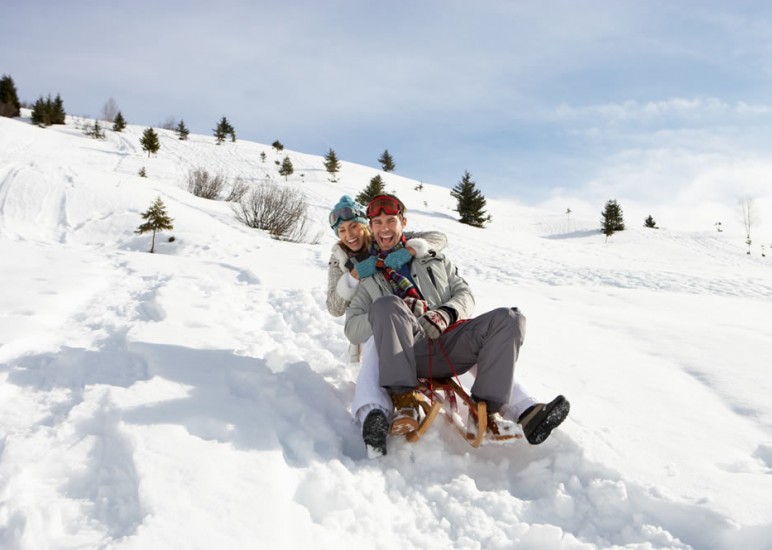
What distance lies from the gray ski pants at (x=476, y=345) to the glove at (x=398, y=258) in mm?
433

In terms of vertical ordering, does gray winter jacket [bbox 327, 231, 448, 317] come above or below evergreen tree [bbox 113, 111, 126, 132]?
below

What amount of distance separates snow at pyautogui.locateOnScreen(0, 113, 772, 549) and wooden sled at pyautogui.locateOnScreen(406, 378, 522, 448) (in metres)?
0.09

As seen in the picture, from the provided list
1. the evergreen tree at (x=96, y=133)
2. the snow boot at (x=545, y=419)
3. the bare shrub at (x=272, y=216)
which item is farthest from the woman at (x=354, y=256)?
the evergreen tree at (x=96, y=133)

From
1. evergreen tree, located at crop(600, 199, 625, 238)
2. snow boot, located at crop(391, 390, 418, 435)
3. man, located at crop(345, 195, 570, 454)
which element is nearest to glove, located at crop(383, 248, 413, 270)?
man, located at crop(345, 195, 570, 454)

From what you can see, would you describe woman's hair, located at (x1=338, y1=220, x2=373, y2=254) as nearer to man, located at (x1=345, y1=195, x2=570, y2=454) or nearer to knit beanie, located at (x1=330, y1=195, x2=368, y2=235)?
knit beanie, located at (x1=330, y1=195, x2=368, y2=235)

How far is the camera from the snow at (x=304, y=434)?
1551 mm

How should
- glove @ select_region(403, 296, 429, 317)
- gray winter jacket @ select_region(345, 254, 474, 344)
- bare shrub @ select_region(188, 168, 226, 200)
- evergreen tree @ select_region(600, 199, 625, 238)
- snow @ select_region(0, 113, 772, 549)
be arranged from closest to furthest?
snow @ select_region(0, 113, 772, 549) → glove @ select_region(403, 296, 429, 317) → gray winter jacket @ select_region(345, 254, 474, 344) → bare shrub @ select_region(188, 168, 226, 200) → evergreen tree @ select_region(600, 199, 625, 238)

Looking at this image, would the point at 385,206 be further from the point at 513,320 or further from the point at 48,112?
the point at 48,112

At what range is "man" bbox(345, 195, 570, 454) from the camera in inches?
84.2

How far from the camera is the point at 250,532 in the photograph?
1430 millimetres

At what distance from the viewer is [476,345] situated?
7.93 feet

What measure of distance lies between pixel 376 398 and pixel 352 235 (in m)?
1.24

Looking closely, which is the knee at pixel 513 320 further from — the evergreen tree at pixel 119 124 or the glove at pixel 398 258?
the evergreen tree at pixel 119 124

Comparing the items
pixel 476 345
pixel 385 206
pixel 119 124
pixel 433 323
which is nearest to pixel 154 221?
pixel 385 206
